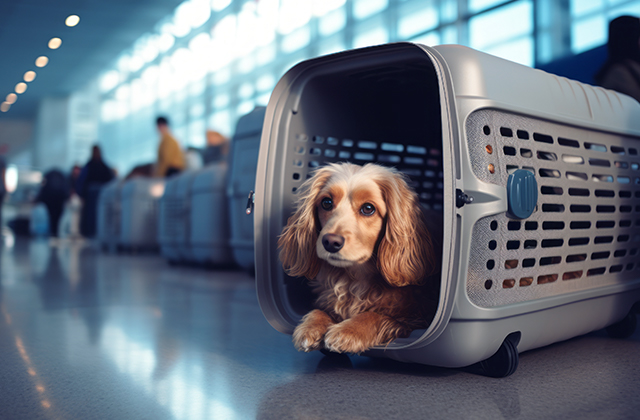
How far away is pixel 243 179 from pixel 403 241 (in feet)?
7.56

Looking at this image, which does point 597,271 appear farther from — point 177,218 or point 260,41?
point 260,41

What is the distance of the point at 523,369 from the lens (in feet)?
4.68

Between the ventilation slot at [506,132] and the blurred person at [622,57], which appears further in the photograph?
the blurred person at [622,57]

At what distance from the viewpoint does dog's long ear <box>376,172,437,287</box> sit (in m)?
1.36

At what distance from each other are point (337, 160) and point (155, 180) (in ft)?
16.1

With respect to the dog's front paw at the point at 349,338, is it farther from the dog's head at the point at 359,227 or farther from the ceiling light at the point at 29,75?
the ceiling light at the point at 29,75

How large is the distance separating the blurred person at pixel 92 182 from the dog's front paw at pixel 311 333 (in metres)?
7.79

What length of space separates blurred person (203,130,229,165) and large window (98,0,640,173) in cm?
341

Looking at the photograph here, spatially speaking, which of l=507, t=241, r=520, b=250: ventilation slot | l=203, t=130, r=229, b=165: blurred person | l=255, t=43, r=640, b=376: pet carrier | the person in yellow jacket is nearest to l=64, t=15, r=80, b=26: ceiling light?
the person in yellow jacket

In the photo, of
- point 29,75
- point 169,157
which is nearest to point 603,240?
point 169,157

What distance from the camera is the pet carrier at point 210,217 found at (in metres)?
4.09

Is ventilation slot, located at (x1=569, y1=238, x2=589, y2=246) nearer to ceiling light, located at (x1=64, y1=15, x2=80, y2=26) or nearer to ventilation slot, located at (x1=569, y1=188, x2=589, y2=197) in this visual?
ventilation slot, located at (x1=569, y1=188, x2=589, y2=197)

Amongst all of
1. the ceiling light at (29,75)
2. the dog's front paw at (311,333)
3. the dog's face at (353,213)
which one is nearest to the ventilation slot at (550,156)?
the dog's face at (353,213)

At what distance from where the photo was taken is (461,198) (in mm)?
1172
